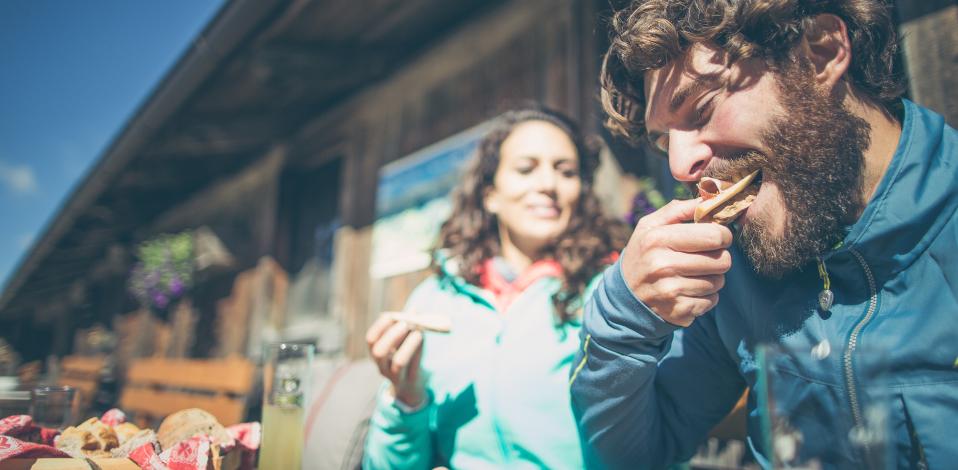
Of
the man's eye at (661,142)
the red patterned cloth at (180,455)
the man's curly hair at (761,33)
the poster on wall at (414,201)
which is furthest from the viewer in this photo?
the poster on wall at (414,201)

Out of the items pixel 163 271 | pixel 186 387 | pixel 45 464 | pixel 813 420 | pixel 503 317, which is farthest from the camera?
pixel 163 271

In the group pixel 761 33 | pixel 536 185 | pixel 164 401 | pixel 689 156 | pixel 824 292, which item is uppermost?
pixel 761 33

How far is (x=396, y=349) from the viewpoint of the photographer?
1449 millimetres

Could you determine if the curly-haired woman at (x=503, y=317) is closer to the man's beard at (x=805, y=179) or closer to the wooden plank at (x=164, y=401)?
the man's beard at (x=805, y=179)

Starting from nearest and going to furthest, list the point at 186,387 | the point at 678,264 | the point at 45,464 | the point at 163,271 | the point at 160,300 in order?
the point at 45,464, the point at 678,264, the point at 186,387, the point at 163,271, the point at 160,300

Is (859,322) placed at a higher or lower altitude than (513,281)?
lower

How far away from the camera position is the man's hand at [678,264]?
1.04 meters

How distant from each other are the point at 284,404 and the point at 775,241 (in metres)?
1.02

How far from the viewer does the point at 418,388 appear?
1.53 metres

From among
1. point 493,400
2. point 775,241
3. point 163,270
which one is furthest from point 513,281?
point 163,270

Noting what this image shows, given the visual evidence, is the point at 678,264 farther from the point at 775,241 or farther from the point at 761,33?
the point at 761,33

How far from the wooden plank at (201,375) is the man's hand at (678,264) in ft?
9.31

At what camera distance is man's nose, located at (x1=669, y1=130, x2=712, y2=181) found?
1.24 metres

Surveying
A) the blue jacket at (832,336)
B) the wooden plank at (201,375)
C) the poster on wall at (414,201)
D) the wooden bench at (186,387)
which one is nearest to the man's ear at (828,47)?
the blue jacket at (832,336)
